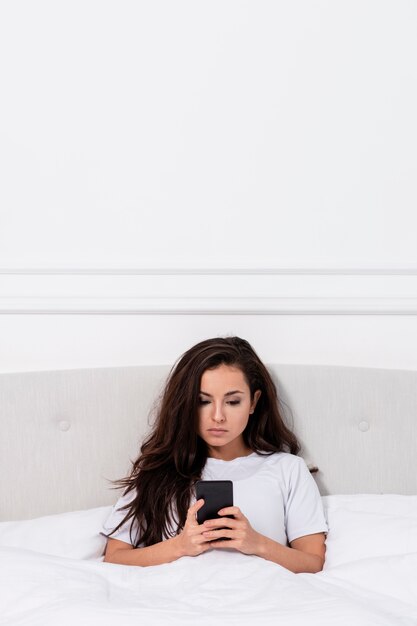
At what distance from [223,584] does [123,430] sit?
0.58 metres

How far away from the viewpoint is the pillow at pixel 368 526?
5.42 ft

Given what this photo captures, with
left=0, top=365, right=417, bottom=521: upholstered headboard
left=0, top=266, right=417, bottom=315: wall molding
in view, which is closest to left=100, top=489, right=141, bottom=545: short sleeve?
left=0, top=365, right=417, bottom=521: upholstered headboard

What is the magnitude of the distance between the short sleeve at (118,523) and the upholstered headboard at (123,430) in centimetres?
15

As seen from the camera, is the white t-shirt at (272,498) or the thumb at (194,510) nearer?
the thumb at (194,510)

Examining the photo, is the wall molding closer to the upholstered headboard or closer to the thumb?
the upholstered headboard

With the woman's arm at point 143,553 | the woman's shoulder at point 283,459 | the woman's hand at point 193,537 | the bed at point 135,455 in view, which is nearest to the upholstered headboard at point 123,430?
the bed at point 135,455

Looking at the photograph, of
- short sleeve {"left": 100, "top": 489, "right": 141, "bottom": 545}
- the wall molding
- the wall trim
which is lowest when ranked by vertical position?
short sleeve {"left": 100, "top": 489, "right": 141, "bottom": 545}

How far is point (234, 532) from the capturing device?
1.59 meters

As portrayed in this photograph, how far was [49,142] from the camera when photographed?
2018 mm

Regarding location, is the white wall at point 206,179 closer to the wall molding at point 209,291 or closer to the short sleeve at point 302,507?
the wall molding at point 209,291

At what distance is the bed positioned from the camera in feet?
4.95

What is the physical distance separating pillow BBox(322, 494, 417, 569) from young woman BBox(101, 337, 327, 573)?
4 centimetres

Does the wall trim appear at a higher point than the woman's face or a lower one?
higher

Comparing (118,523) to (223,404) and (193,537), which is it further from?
(223,404)
